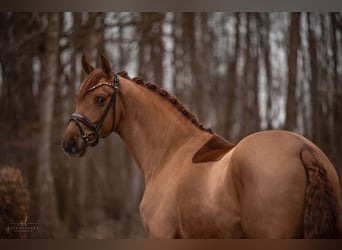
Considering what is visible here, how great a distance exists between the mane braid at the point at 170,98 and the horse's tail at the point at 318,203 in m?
0.95

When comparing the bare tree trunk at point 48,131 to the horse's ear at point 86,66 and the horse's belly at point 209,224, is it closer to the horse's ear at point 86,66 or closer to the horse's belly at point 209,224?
the horse's ear at point 86,66

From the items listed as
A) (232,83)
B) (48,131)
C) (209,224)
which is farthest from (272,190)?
(48,131)

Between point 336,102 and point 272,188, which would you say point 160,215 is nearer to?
point 272,188


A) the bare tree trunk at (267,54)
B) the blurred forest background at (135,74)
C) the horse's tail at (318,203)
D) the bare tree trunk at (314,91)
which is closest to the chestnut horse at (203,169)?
the horse's tail at (318,203)

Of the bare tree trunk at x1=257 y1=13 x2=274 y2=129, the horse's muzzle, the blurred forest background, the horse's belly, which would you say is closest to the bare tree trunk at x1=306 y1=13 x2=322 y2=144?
the blurred forest background

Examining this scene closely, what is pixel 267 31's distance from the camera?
3.89 m

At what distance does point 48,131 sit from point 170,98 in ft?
3.65

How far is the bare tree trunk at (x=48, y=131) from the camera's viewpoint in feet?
12.5

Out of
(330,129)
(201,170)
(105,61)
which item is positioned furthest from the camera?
(330,129)

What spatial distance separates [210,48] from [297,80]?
0.76 metres

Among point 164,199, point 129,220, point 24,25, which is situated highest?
point 24,25

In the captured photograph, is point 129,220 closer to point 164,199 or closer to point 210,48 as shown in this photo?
point 164,199

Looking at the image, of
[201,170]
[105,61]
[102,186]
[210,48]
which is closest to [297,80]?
[210,48]

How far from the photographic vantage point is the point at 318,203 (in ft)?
8.54
